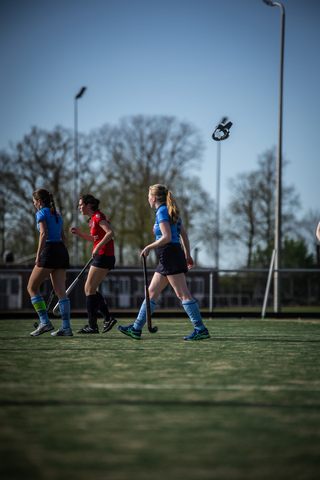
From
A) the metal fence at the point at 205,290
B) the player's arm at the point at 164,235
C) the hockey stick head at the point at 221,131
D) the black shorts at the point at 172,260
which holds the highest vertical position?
the hockey stick head at the point at 221,131

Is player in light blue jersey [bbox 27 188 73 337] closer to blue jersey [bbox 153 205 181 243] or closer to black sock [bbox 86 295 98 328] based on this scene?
black sock [bbox 86 295 98 328]

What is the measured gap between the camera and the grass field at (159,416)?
2.72 m

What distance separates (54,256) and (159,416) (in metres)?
5.28

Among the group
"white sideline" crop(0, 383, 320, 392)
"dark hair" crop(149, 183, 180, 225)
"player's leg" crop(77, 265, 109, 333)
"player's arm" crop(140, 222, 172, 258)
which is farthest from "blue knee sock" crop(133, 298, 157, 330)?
"white sideline" crop(0, 383, 320, 392)

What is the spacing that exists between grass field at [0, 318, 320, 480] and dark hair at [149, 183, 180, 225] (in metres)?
1.84

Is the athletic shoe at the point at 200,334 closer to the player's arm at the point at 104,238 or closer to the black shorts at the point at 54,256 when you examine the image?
the player's arm at the point at 104,238

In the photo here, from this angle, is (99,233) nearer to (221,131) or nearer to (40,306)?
(40,306)

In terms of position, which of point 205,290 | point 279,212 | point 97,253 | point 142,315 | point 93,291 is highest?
point 279,212

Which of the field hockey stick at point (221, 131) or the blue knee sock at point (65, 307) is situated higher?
the field hockey stick at point (221, 131)

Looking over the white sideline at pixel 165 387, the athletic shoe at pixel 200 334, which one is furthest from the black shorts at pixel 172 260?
the white sideline at pixel 165 387

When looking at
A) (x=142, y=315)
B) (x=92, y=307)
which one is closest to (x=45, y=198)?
(x=92, y=307)

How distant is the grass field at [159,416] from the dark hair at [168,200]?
184 centimetres

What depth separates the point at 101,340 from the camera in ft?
27.8

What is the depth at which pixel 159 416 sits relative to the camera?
3654 mm
